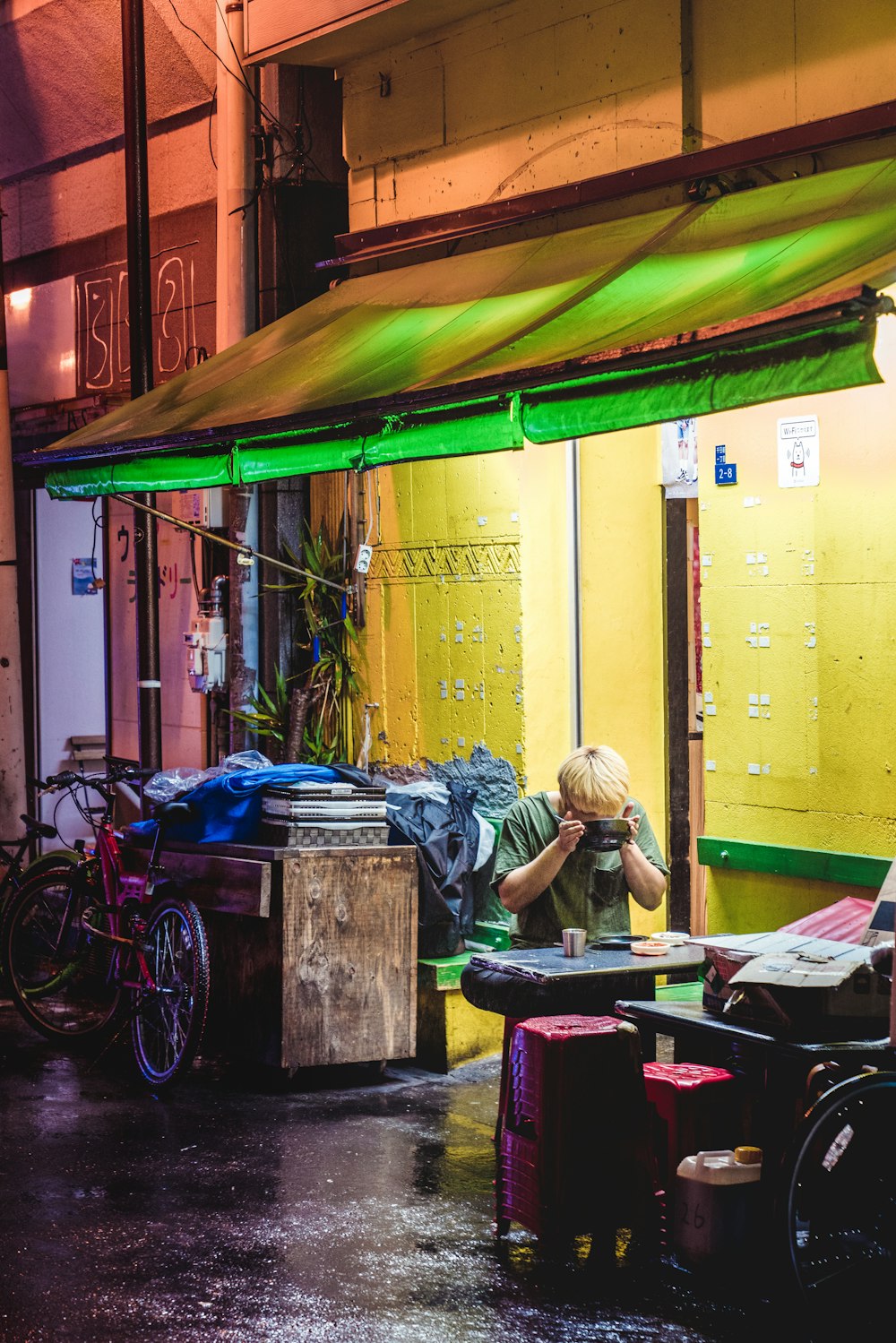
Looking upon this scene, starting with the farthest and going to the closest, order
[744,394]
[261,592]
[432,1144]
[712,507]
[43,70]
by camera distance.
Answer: [43,70] → [261,592] → [712,507] → [432,1144] → [744,394]

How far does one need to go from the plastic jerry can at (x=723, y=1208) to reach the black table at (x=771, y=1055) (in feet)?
0.26

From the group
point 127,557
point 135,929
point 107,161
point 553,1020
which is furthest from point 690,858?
point 107,161

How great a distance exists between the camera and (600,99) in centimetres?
891

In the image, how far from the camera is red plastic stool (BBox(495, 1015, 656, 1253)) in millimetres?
5773

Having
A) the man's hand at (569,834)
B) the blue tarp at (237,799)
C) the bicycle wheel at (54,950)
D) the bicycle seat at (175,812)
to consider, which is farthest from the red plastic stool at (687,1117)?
the bicycle wheel at (54,950)

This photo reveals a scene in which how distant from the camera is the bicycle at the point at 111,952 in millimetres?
8469

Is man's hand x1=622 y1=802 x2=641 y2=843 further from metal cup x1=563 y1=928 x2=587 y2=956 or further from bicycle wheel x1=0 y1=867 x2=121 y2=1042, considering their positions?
bicycle wheel x1=0 y1=867 x2=121 y2=1042

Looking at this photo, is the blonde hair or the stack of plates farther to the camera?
the stack of plates

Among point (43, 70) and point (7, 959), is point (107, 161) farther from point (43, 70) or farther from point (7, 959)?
point (7, 959)

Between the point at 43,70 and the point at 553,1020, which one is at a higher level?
the point at 43,70

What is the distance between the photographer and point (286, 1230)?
629cm

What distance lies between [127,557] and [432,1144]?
812 centimetres

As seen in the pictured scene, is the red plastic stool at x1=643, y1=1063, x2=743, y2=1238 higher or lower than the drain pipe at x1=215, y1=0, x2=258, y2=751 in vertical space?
lower

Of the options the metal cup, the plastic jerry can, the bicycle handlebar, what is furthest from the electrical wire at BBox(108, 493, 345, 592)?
the plastic jerry can
